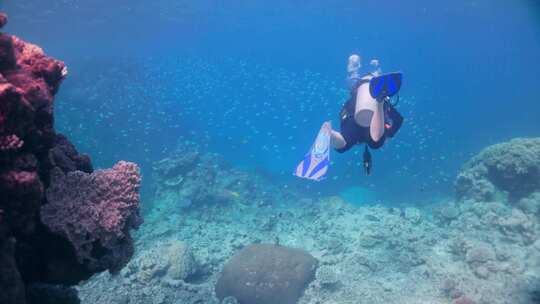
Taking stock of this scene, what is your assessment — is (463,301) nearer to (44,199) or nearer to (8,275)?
(44,199)

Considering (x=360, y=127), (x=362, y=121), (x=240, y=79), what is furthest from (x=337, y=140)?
(x=240, y=79)

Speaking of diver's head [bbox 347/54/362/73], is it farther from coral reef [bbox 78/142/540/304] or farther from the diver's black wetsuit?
coral reef [bbox 78/142/540/304]

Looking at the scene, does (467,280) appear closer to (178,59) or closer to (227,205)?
(227,205)

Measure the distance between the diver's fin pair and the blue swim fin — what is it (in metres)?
1.41

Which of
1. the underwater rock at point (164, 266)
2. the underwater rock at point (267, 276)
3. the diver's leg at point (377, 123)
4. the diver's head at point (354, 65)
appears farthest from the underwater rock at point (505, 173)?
the underwater rock at point (164, 266)

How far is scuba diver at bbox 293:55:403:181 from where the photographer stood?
18.7 ft

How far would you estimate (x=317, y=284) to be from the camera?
37.6 ft

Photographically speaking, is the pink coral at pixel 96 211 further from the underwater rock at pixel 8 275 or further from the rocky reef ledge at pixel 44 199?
the underwater rock at pixel 8 275

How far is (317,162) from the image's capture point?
6.52 meters

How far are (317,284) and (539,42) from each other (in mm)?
124210

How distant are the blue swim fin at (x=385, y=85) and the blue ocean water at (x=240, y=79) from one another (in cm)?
2081

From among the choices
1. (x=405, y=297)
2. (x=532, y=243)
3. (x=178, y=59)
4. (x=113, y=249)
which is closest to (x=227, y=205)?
(x=405, y=297)

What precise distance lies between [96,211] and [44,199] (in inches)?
21.1

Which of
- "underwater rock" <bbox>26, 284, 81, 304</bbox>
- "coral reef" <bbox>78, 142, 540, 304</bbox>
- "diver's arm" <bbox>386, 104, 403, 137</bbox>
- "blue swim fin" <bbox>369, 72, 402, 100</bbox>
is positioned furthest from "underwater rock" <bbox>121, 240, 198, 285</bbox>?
"blue swim fin" <bbox>369, 72, 402, 100</bbox>
